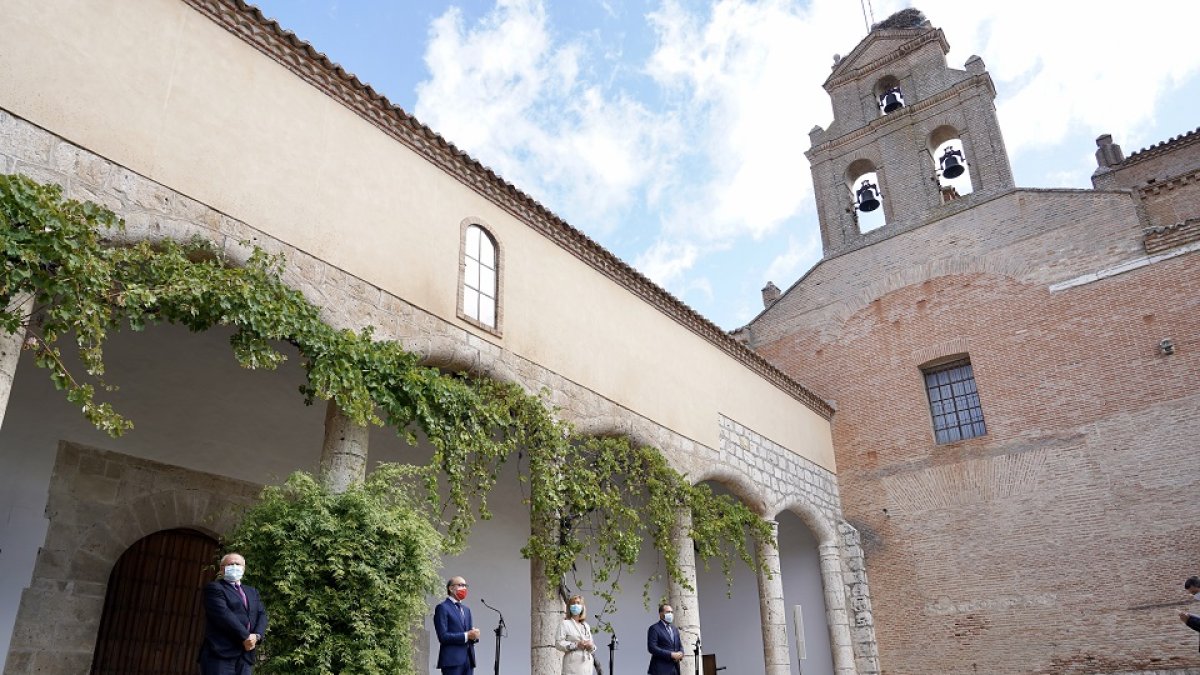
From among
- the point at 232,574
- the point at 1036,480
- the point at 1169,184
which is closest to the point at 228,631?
the point at 232,574

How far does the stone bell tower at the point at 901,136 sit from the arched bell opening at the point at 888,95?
2cm

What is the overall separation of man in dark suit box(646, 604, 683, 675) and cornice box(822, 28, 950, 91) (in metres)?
13.1

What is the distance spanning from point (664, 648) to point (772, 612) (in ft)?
11.3

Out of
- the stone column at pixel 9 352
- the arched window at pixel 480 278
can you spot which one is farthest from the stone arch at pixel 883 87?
the stone column at pixel 9 352

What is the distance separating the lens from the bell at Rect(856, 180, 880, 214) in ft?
56.5

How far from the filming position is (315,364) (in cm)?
679

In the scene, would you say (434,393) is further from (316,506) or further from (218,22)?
(218,22)

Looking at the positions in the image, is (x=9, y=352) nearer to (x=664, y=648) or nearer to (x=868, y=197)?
(x=664, y=648)

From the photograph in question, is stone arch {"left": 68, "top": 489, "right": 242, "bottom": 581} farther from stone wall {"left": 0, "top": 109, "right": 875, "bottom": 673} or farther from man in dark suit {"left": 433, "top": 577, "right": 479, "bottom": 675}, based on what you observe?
man in dark suit {"left": 433, "top": 577, "right": 479, "bottom": 675}

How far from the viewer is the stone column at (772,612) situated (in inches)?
468

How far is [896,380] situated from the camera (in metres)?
15.4

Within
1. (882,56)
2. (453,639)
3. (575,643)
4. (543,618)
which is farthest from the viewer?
(882,56)

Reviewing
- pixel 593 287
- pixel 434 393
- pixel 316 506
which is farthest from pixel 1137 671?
pixel 316 506

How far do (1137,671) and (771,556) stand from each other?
16.5ft
